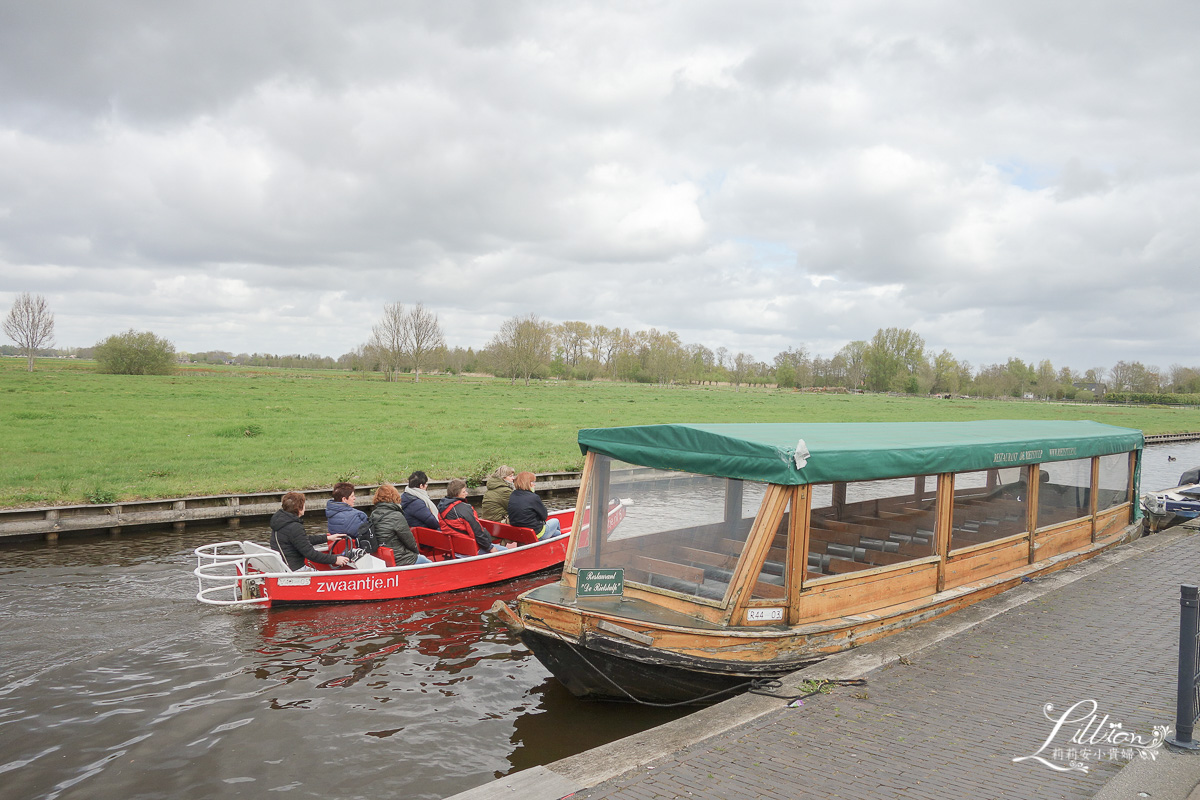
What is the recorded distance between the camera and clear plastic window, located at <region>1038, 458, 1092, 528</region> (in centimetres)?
1050

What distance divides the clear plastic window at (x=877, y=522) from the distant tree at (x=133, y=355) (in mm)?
67604

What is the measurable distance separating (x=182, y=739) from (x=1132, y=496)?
626 inches

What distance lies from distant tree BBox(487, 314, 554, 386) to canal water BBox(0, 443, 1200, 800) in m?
71.3

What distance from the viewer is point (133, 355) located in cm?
6125

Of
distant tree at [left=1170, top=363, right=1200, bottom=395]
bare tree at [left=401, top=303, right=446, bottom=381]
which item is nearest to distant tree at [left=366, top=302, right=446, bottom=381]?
bare tree at [left=401, top=303, right=446, bottom=381]

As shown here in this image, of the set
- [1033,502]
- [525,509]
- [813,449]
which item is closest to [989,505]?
[1033,502]

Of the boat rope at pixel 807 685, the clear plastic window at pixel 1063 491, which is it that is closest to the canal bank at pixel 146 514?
the boat rope at pixel 807 685

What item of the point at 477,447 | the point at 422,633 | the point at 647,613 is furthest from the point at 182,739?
the point at 477,447

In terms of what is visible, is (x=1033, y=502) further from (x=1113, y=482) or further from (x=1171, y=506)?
(x=1171, y=506)

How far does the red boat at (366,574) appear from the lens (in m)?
10.1

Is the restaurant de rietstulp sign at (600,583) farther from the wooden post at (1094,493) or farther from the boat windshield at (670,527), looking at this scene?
the wooden post at (1094,493)

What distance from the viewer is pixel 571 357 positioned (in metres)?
136

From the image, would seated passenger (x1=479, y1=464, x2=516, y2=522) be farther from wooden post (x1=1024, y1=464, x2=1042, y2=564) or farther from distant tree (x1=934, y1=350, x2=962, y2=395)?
distant tree (x1=934, y1=350, x2=962, y2=395)

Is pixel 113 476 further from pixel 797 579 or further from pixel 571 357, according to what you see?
pixel 571 357
